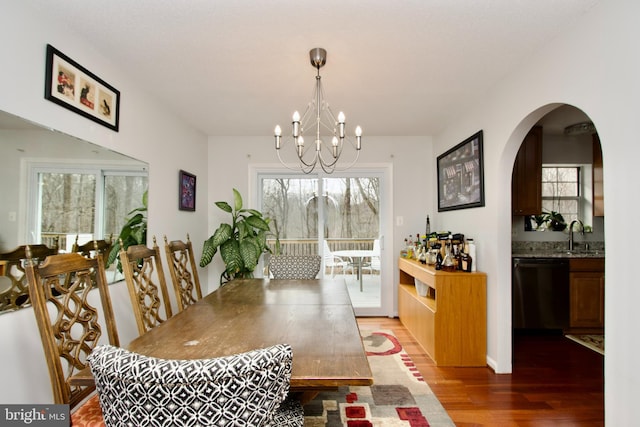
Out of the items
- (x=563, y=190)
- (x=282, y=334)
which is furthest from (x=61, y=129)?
(x=563, y=190)

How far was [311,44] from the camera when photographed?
2.03m

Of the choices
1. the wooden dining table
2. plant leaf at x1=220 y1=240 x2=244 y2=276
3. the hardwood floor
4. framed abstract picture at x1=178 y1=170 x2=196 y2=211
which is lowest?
the hardwood floor

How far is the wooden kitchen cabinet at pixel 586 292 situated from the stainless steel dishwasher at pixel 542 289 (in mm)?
71

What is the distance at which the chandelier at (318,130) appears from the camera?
80.5 inches

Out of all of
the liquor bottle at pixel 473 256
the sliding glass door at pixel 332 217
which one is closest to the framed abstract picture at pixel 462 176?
the liquor bottle at pixel 473 256

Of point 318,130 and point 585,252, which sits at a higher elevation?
point 318,130

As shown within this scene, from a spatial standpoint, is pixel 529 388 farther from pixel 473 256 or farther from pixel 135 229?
pixel 135 229

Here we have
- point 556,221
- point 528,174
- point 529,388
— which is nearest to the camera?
point 529,388

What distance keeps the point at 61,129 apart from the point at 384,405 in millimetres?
2668

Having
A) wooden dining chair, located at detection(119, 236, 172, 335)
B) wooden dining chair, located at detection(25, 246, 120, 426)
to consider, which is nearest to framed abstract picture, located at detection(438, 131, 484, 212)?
wooden dining chair, located at detection(119, 236, 172, 335)

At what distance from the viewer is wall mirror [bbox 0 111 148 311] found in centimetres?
154

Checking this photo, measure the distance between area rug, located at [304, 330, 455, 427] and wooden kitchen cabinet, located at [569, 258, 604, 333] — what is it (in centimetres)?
213

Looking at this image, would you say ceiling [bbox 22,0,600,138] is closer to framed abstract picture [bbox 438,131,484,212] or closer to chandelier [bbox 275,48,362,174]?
chandelier [bbox 275,48,362,174]

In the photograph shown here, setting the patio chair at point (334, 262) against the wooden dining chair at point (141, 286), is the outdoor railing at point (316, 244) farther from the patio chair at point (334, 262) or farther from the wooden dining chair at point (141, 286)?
the wooden dining chair at point (141, 286)
